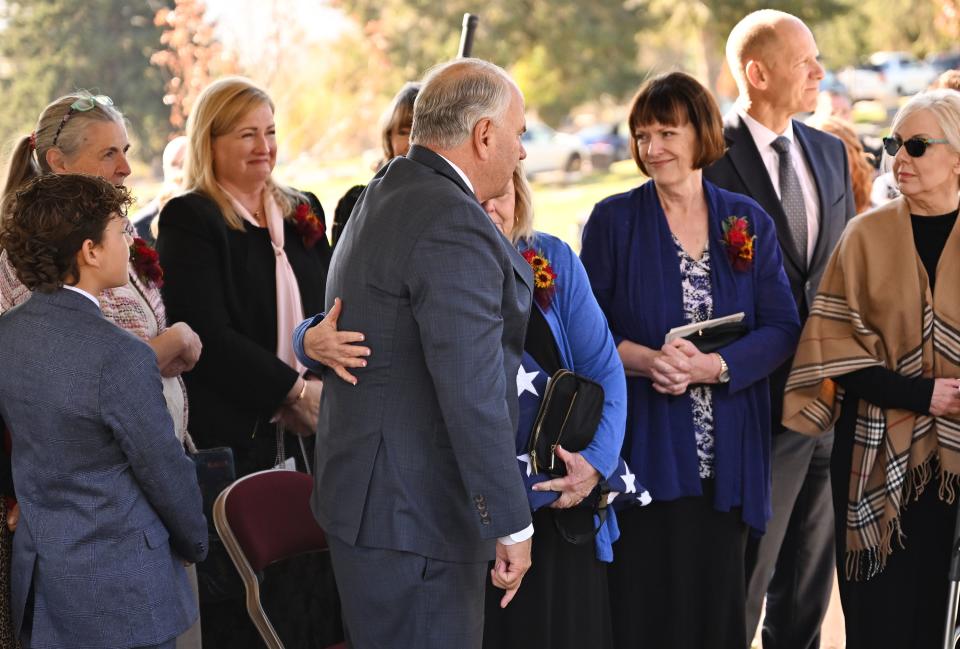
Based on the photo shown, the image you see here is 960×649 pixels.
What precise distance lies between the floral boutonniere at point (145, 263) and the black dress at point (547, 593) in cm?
115

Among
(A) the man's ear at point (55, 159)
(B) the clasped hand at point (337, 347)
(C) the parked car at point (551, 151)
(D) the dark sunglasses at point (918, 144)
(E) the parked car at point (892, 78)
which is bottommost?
(B) the clasped hand at point (337, 347)

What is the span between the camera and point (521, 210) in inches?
123

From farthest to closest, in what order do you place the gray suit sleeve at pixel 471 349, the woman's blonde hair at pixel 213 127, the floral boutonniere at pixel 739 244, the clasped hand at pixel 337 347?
the woman's blonde hair at pixel 213 127 → the floral boutonniere at pixel 739 244 → the clasped hand at pixel 337 347 → the gray suit sleeve at pixel 471 349

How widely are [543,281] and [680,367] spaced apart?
21.6 inches

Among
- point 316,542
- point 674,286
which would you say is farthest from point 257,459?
point 674,286

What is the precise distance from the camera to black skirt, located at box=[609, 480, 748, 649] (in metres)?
3.41

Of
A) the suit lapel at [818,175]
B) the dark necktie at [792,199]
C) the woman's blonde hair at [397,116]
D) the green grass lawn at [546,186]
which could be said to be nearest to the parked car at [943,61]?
the green grass lawn at [546,186]

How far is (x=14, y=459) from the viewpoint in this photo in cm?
269

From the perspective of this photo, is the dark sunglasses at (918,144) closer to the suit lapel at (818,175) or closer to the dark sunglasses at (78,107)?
the suit lapel at (818,175)

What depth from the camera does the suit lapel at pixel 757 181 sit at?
3.88 metres

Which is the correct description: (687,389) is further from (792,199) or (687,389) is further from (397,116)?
(397,116)

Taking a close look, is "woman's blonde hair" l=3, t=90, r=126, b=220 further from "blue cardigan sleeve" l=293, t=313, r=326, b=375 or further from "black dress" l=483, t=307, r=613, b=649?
"black dress" l=483, t=307, r=613, b=649

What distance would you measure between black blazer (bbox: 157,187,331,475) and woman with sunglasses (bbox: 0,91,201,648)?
186 millimetres

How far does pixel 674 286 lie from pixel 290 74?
1004 centimetres
